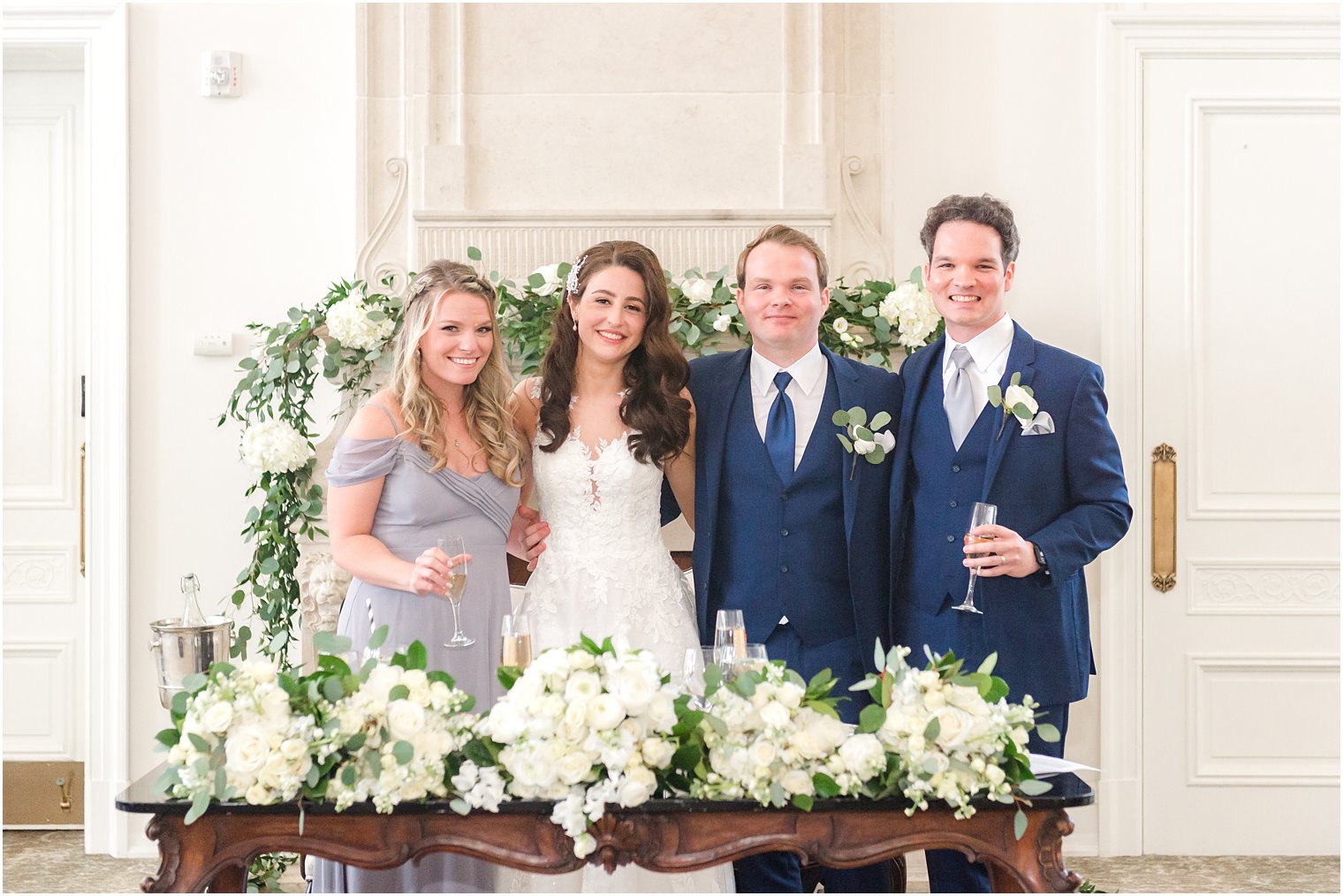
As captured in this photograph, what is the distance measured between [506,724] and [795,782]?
46 centimetres

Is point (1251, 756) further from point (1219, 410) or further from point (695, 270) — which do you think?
point (695, 270)

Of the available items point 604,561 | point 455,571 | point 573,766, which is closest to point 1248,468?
point 604,561

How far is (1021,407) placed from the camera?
247cm

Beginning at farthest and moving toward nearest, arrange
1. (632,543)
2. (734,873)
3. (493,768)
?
(632,543) < (734,873) < (493,768)

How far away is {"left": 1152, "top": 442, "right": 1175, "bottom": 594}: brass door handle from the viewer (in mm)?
3936

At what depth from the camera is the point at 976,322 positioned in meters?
2.65

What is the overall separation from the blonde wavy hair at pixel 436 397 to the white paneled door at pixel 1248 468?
92.4 inches

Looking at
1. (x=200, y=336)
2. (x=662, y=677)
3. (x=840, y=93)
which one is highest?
(x=840, y=93)

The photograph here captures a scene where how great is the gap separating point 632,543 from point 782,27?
197 cm

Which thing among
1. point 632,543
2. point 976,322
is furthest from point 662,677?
point 976,322

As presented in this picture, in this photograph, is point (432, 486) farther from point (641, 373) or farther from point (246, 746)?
point (246, 746)

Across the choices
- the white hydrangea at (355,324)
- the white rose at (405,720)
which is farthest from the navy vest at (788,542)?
the white hydrangea at (355,324)

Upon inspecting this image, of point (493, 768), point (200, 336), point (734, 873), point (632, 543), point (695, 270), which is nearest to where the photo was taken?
point (493, 768)

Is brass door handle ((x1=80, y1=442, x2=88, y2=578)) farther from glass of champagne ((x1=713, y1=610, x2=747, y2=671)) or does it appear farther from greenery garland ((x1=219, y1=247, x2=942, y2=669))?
glass of champagne ((x1=713, y1=610, x2=747, y2=671))
